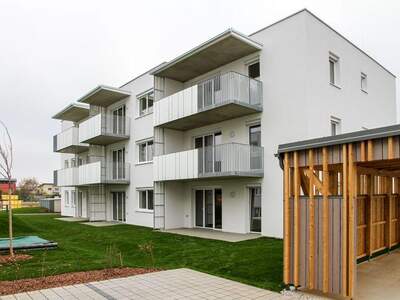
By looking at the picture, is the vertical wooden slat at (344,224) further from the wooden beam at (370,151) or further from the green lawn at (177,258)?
the green lawn at (177,258)

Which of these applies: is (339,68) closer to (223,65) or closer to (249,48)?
(249,48)

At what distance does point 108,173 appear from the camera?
78.1 feet

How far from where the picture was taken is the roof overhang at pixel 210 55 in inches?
594

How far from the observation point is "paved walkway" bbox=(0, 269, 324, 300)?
656 centimetres

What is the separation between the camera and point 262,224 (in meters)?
15.0

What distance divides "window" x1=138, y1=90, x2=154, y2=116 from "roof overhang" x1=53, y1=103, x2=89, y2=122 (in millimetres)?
7529

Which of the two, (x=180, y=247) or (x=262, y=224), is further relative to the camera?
(x=262, y=224)

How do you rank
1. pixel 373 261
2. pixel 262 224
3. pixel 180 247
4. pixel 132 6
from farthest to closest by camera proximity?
pixel 262 224 < pixel 132 6 < pixel 180 247 < pixel 373 261

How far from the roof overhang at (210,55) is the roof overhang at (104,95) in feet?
15.7

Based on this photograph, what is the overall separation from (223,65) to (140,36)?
5.10 metres

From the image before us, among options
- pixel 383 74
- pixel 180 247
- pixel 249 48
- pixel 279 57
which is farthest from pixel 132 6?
pixel 383 74

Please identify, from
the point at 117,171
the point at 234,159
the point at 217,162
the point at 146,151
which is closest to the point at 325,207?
the point at 234,159

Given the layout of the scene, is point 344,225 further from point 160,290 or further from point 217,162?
point 217,162

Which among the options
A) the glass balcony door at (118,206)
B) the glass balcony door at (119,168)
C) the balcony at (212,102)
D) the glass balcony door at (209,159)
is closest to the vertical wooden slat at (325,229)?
the balcony at (212,102)
